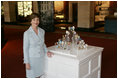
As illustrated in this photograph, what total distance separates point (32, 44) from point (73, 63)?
0.71 meters

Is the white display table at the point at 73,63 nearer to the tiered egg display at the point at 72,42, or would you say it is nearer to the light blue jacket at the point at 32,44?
the tiered egg display at the point at 72,42

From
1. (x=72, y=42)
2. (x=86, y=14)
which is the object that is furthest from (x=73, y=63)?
(x=86, y=14)

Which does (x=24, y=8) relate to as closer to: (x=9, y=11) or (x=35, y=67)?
(x=9, y=11)

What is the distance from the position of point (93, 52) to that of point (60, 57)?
58cm

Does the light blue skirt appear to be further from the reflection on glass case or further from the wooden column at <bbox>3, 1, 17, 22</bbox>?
the reflection on glass case

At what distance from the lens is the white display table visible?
106 inches

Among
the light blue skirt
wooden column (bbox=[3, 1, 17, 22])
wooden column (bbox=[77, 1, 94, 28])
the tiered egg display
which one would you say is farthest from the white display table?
wooden column (bbox=[3, 1, 17, 22])

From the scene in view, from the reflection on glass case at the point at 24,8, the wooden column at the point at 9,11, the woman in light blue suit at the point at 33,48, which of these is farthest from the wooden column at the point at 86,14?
the woman in light blue suit at the point at 33,48

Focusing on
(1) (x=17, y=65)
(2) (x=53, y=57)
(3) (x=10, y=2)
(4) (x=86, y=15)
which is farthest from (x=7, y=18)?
(2) (x=53, y=57)

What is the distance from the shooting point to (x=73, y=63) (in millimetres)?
2717

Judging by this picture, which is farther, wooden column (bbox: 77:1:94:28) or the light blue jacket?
wooden column (bbox: 77:1:94:28)

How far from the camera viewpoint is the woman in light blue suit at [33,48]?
2590 millimetres

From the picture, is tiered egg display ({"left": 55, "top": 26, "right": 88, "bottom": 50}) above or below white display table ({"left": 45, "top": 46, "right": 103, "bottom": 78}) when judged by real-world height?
above

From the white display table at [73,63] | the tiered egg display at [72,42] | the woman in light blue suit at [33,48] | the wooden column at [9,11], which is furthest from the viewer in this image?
the wooden column at [9,11]
